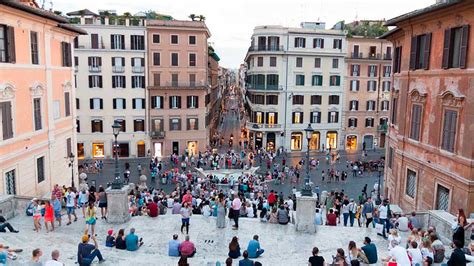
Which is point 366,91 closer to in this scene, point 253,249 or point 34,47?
point 34,47

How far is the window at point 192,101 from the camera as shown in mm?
49375

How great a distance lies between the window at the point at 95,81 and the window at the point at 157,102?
19.7 feet

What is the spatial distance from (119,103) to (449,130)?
1451 inches

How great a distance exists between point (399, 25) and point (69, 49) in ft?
72.0

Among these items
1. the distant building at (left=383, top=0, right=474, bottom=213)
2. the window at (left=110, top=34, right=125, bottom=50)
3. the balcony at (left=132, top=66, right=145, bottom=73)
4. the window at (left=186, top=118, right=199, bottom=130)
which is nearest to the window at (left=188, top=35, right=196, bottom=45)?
the balcony at (left=132, top=66, right=145, bottom=73)

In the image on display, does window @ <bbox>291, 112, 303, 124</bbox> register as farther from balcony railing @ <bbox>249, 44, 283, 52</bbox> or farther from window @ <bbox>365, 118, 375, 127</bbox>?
window @ <bbox>365, 118, 375, 127</bbox>

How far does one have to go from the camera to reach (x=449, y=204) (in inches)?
738

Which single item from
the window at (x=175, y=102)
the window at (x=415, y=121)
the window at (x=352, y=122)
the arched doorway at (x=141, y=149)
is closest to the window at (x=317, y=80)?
the window at (x=352, y=122)

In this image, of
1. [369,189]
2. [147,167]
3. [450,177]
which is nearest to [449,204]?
[450,177]

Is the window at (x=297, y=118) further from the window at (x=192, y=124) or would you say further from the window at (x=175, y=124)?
the window at (x=175, y=124)

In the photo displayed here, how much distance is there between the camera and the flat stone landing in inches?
541

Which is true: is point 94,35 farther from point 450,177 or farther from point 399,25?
point 450,177

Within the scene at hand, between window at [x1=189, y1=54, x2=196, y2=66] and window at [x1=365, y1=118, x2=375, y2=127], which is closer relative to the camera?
window at [x1=189, y1=54, x2=196, y2=66]

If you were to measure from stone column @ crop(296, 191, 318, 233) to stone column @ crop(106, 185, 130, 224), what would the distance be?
712cm
